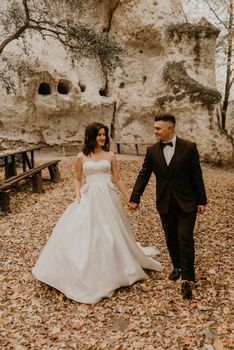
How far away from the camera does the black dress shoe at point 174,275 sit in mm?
5039

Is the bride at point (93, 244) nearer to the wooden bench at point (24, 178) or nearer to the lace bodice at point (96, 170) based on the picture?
the lace bodice at point (96, 170)

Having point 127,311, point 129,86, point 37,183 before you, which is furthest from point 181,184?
point 129,86

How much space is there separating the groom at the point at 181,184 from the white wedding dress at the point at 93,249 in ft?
2.14

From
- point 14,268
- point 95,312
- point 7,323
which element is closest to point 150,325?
point 95,312

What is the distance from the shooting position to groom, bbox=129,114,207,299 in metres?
4.53

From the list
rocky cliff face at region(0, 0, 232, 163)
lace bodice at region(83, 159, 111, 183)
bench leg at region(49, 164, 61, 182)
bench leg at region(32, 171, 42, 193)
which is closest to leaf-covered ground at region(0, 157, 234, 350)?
lace bodice at region(83, 159, 111, 183)

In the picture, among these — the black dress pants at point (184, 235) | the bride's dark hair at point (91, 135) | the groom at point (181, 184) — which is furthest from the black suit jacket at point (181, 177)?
the bride's dark hair at point (91, 135)

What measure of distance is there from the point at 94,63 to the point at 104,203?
15943 mm

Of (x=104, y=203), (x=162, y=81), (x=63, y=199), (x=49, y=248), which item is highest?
(x=162, y=81)

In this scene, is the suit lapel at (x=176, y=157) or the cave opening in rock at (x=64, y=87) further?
the cave opening in rock at (x=64, y=87)

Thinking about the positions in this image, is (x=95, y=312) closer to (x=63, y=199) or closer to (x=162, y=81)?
(x=63, y=199)

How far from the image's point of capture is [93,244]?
4621mm

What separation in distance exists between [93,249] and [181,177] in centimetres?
141

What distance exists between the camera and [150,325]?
13.2 feet
